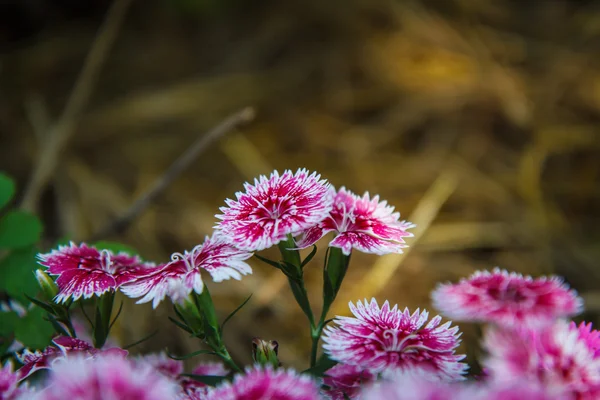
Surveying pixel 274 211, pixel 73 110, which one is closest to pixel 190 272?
pixel 274 211

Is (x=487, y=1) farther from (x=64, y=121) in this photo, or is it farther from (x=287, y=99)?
(x=64, y=121)

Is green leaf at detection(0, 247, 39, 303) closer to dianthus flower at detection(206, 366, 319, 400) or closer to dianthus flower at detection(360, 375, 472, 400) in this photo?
dianthus flower at detection(206, 366, 319, 400)

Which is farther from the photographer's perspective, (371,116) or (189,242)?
(371,116)

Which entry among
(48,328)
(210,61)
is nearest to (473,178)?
(210,61)

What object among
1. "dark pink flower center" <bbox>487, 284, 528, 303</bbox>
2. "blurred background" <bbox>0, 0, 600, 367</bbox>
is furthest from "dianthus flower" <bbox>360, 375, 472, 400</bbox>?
"blurred background" <bbox>0, 0, 600, 367</bbox>

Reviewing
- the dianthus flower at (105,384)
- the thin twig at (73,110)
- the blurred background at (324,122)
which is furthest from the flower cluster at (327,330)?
the thin twig at (73,110)

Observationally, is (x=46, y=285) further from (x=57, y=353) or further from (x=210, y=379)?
(x=210, y=379)
